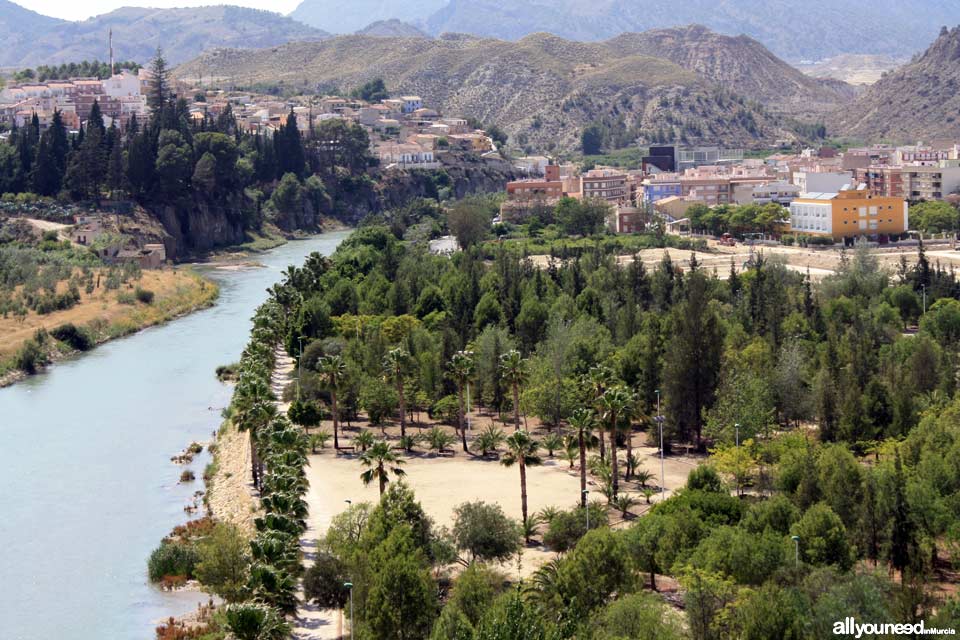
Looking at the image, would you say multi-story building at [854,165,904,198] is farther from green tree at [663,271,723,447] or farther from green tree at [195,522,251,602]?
green tree at [195,522,251,602]

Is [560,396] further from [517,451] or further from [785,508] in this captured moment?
[785,508]

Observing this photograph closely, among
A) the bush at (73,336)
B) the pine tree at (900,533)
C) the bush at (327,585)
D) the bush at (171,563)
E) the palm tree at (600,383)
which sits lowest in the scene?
the bush at (171,563)

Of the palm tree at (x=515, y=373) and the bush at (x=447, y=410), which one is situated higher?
the palm tree at (x=515, y=373)

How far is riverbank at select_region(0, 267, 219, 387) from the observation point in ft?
169

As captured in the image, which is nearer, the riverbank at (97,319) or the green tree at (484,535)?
the green tree at (484,535)

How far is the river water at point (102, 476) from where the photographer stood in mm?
26297

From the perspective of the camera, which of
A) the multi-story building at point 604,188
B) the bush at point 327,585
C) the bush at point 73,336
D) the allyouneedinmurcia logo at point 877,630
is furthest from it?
the multi-story building at point 604,188

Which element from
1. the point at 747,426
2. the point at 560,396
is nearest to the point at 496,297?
the point at 560,396

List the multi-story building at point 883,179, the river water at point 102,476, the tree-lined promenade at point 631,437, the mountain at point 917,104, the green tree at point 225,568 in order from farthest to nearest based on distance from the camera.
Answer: the mountain at point 917,104
the multi-story building at point 883,179
the river water at point 102,476
the green tree at point 225,568
the tree-lined promenade at point 631,437

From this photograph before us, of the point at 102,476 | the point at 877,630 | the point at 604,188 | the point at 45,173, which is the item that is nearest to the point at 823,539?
the point at 877,630

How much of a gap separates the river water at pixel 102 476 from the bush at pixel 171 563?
0.29m

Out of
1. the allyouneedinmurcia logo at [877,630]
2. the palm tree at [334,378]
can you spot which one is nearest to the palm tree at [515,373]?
the palm tree at [334,378]

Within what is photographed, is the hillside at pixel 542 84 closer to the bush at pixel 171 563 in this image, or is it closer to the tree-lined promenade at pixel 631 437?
the tree-lined promenade at pixel 631 437

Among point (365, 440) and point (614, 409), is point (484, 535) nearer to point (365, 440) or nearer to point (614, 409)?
point (614, 409)
